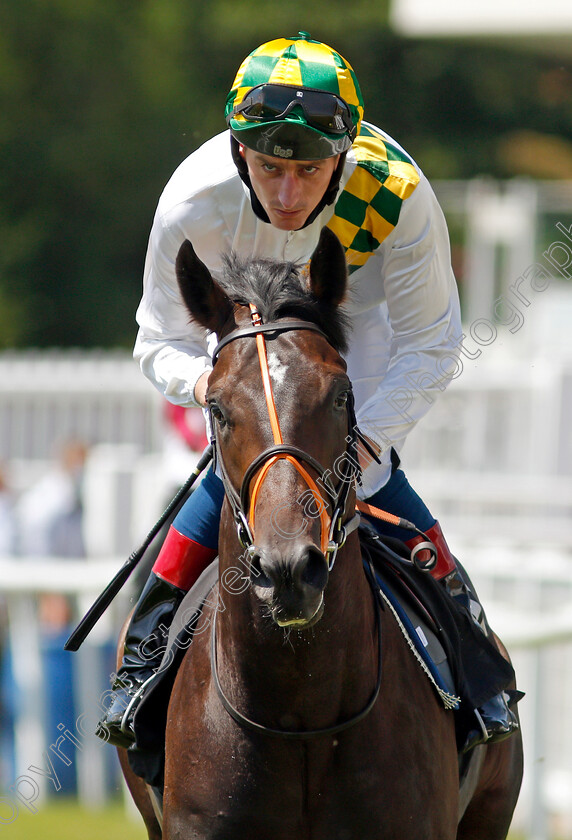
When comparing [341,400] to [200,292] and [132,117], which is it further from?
[132,117]

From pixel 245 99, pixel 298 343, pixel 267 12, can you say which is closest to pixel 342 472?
pixel 298 343

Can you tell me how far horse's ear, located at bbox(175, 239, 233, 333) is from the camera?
11.1ft

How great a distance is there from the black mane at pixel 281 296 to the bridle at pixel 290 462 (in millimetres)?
42

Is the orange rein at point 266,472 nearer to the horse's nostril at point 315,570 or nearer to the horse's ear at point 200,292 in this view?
the horse's nostril at point 315,570

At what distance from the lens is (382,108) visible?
28531 mm

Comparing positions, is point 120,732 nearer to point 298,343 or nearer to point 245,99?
point 298,343

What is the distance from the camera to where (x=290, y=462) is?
290 centimetres

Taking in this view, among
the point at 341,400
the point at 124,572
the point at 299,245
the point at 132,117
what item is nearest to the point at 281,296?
the point at 341,400

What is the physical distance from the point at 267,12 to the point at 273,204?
25516mm

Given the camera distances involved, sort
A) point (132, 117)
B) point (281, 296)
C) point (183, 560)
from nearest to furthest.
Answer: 1. point (281, 296)
2. point (183, 560)
3. point (132, 117)

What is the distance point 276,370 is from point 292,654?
2.41 feet

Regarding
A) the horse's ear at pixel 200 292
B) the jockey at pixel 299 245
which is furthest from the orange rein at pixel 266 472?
the jockey at pixel 299 245

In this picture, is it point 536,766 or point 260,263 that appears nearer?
point 260,263

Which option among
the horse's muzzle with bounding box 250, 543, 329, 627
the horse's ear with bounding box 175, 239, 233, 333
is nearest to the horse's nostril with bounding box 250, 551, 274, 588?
the horse's muzzle with bounding box 250, 543, 329, 627
